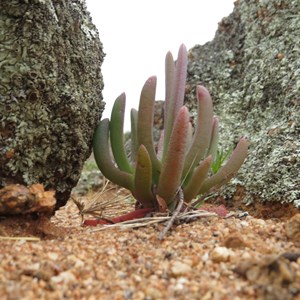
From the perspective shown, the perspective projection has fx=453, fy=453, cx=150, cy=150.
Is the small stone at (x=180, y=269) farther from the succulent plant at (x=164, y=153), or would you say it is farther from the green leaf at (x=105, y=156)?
the green leaf at (x=105, y=156)

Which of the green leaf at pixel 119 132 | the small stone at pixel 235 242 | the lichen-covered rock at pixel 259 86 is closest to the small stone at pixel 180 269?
the small stone at pixel 235 242

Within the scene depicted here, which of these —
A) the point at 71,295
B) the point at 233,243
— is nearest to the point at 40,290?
the point at 71,295

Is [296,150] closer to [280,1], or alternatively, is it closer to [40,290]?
[280,1]

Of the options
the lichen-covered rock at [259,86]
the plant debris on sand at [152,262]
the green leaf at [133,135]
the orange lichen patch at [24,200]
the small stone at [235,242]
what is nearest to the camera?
the plant debris on sand at [152,262]

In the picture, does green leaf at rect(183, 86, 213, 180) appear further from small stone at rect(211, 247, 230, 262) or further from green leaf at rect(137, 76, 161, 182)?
small stone at rect(211, 247, 230, 262)

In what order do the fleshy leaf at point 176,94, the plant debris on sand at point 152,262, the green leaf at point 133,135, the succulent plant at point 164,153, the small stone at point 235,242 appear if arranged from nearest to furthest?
1. the plant debris on sand at point 152,262
2. the small stone at point 235,242
3. the succulent plant at point 164,153
4. the fleshy leaf at point 176,94
5. the green leaf at point 133,135

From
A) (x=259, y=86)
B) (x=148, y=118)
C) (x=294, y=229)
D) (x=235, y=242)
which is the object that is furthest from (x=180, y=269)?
(x=259, y=86)

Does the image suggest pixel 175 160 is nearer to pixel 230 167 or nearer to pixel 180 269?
pixel 230 167

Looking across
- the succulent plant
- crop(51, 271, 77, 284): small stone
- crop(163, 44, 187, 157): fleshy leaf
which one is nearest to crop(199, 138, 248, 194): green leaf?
the succulent plant
